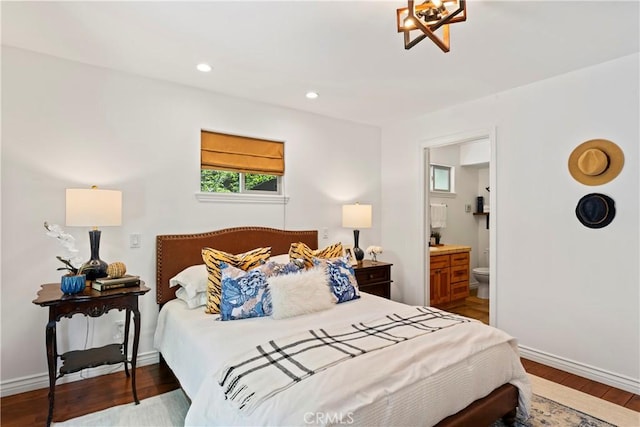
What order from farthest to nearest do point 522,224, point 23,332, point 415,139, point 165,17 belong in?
point 415,139 → point 522,224 → point 23,332 → point 165,17

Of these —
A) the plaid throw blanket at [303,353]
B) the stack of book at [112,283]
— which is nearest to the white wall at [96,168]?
the stack of book at [112,283]

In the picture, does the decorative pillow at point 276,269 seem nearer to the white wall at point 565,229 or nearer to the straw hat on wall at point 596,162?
the white wall at point 565,229

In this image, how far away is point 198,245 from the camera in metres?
3.17

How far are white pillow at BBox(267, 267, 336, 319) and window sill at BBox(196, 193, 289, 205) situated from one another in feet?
4.07

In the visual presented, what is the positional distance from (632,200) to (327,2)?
2678mm

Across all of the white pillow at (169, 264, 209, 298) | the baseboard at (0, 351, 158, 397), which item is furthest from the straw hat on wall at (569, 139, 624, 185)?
the baseboard at (0, 351, 158, 397)

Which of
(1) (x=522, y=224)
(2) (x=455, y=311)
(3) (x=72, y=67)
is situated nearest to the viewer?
(3) (x=72, y=67)

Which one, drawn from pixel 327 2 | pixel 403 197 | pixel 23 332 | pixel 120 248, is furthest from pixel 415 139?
pixel 23 332

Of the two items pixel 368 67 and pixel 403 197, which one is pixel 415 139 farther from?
pixel 368 67

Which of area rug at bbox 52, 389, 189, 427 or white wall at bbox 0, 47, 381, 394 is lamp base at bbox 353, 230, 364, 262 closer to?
white wall at bbox 0, 47, 381, 394

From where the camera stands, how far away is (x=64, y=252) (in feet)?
8.73

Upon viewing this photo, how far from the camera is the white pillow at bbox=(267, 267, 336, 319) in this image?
2.38 meters

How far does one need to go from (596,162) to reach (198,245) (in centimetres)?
346

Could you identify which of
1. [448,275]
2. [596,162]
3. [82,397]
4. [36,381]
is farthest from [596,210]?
[36,381]
